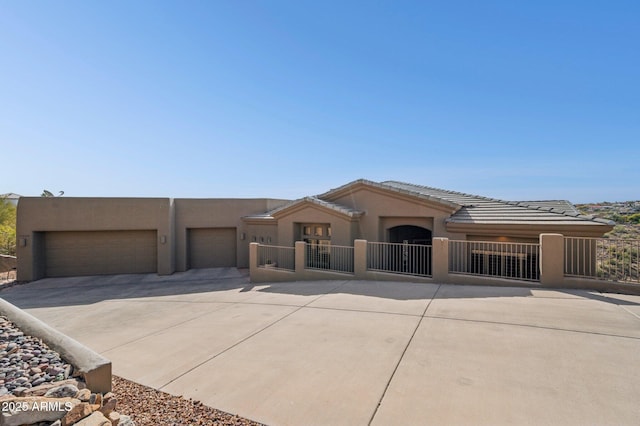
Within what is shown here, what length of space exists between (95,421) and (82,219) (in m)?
18.2

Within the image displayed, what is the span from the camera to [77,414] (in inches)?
124

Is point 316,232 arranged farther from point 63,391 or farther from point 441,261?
point 63,391

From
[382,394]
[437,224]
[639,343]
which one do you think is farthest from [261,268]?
[639,343]

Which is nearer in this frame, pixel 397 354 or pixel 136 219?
pixel 397 354

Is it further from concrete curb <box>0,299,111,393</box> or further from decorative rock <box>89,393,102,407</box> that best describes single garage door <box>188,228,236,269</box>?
decorative rock <box>89,393,102,407</box>

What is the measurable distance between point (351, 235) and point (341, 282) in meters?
3.23

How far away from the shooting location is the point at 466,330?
5.65m

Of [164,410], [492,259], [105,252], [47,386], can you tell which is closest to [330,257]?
[492,259]

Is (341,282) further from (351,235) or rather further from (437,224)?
(437,224)

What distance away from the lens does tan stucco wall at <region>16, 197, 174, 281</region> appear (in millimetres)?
17000

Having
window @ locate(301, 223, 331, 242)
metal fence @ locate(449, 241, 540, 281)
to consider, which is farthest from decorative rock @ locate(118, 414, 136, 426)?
window @ locate(301, 223, 331, 242)

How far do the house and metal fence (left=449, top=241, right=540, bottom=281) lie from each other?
44 centimetres

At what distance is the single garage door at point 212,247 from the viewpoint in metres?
19.8

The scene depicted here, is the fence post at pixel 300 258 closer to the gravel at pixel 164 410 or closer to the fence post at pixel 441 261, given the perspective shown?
the fence post at pixel 441 261
